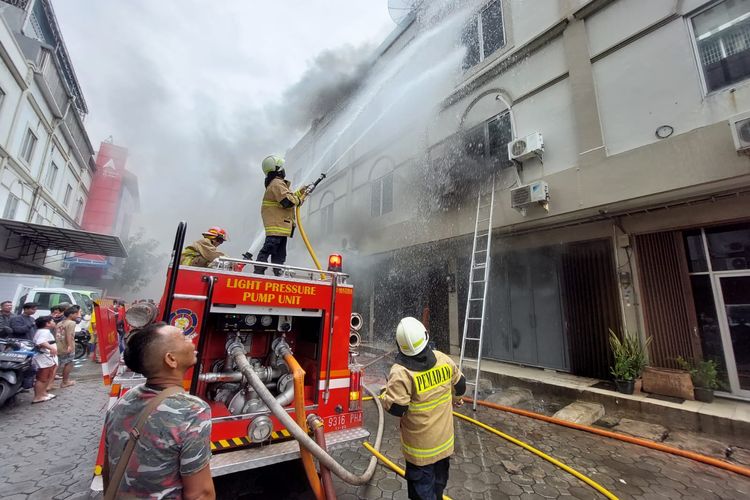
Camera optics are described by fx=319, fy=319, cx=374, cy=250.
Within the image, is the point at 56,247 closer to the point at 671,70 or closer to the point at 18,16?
the point at 18,16

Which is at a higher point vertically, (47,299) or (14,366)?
(47,299)

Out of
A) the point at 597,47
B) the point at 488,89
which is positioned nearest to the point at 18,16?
the point at 488,89

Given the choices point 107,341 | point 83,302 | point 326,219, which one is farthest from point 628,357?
point 83,302

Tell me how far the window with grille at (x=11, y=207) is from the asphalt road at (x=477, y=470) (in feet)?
41.3

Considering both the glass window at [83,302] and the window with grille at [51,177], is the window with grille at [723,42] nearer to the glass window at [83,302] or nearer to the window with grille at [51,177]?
the glass window at [83,302]

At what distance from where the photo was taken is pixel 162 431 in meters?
1.27

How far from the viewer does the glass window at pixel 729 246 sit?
5.38 m

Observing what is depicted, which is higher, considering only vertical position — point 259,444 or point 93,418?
point 259,444

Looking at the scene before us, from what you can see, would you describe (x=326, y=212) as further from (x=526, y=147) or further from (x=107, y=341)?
(x=107, y=341)

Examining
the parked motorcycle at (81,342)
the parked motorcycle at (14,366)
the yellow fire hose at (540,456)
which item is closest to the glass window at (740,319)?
the yellow fire hose at (540,456)

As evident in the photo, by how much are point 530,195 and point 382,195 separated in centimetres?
596

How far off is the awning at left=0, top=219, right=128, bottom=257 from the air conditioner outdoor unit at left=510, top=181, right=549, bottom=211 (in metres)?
15.9

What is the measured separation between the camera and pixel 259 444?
2.83m

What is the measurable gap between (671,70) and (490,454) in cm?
700
